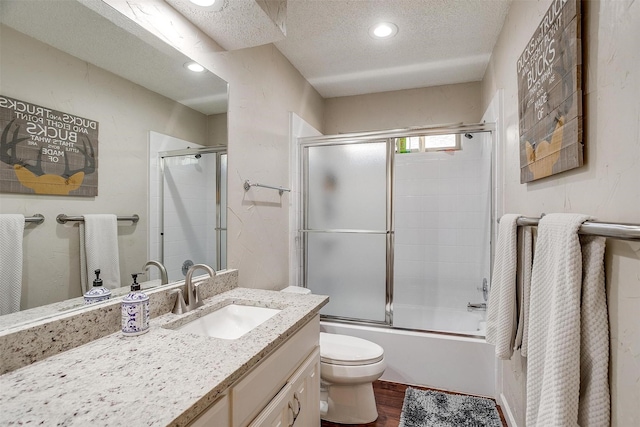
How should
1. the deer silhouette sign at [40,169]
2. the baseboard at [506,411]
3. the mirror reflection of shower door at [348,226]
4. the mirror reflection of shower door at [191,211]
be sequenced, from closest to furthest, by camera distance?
the deer silhouette sign at [40,169] < the mirror reflection of shower door at [191,211] < the baseboard at [506,411] < the mirror reflection of shower door at [348,226]

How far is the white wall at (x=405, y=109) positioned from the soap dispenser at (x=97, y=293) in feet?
8.83

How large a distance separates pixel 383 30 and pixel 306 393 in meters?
2.19

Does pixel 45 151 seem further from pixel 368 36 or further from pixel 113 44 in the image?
pixel 368 36

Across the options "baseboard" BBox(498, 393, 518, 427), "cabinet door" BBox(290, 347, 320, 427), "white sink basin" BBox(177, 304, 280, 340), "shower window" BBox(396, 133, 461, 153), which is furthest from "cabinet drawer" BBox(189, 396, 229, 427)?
"shower window" BBox(396, 133, 461, 153)

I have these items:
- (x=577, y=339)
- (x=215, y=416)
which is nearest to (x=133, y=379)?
(x=215, y=416)

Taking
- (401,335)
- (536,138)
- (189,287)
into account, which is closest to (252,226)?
(189,287)

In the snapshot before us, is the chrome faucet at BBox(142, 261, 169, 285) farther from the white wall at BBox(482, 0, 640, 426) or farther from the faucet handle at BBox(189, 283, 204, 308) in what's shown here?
the white wall at BBox(482, 0, 640, 426)

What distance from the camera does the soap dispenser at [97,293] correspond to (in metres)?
1.04

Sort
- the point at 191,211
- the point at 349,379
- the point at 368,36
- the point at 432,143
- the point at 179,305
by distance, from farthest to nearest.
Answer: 1. the point at 432,143
2. the point at 368,36
3. the point at 349,379
4. the point at 191,211
5. the point at 179,305

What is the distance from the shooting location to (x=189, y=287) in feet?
4.37

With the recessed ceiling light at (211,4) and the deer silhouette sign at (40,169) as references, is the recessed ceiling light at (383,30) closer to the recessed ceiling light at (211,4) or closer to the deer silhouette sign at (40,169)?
the recessed ceiling light at (211,4)

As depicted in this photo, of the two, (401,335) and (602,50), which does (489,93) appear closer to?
(602,50)

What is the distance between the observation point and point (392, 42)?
225 cm

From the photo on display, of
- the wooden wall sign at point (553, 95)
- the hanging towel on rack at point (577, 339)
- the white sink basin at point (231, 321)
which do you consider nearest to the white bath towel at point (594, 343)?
the hanging towel on rack at point (577, 339)
